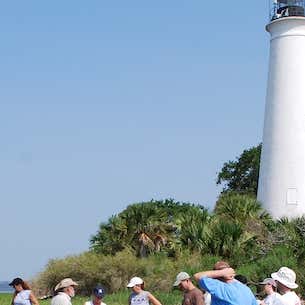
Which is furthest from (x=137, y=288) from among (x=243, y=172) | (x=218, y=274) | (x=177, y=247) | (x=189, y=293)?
(x=243, y=172)

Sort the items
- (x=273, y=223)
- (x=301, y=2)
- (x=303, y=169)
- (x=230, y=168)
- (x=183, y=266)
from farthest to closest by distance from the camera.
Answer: (x=230, y=168) < (x=301, y=2) < (x=303, y=169) < (x=273, y=223) < (x=183, y=266)

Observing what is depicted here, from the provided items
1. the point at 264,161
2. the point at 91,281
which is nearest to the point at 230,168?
the point at 264,161

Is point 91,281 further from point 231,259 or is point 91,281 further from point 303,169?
point 303,169

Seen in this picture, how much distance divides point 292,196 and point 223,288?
24.1 m

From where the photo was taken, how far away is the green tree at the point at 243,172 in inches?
1745

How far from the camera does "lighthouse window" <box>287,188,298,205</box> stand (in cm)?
3011

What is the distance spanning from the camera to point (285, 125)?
30.3 m

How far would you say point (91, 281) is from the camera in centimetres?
2658

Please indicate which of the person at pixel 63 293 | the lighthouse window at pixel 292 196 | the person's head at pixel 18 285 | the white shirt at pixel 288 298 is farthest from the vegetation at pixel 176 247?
the white shirt at pixel 288 298

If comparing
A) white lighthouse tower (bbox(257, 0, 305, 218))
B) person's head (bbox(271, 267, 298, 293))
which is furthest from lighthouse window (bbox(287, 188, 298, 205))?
person's head (bbox(271, 267, 298, 293))

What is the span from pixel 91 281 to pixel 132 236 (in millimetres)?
3164

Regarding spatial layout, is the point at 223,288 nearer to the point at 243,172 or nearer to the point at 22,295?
the point at 22,295

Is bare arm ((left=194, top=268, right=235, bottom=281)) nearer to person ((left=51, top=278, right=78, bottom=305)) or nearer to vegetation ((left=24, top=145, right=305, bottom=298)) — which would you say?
person ((left=51, top=278, right=78, bottom=305))

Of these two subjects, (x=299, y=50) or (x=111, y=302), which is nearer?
(x=111, y=302)
